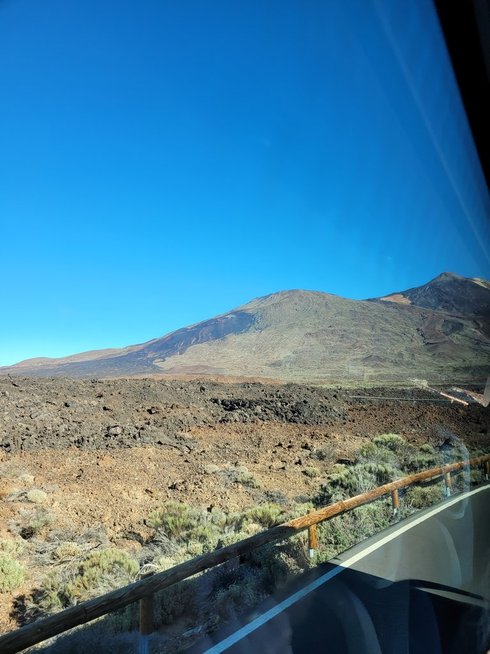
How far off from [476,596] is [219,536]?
5363 mm

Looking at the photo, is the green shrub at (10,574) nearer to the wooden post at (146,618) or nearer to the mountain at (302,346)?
the wooden post at (146,618)

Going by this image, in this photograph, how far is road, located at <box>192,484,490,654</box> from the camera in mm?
3447

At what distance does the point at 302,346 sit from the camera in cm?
8175

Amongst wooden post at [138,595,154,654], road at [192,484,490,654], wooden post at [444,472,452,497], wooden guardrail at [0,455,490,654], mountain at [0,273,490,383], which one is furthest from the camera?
mountain at [0,273,490,383]

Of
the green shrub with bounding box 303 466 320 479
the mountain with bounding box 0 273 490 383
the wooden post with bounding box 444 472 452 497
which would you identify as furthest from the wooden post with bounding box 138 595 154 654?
the mountain with bounding box 0 273 490 383

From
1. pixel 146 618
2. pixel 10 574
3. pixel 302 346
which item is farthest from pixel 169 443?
pixel 302 346

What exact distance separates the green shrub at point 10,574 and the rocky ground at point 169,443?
0.32 metres

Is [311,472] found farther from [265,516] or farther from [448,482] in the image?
[448,482]

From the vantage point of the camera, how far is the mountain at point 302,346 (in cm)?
4588

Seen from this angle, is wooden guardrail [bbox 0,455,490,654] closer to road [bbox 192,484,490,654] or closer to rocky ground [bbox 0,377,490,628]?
road [bbox 192,484,490,654]

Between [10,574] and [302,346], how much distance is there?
75947mm

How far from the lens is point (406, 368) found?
154 ft

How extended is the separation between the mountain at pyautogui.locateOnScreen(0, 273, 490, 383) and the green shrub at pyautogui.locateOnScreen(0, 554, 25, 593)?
19514mm

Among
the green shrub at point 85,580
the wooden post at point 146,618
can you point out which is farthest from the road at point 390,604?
the green shrub at point 85,580
